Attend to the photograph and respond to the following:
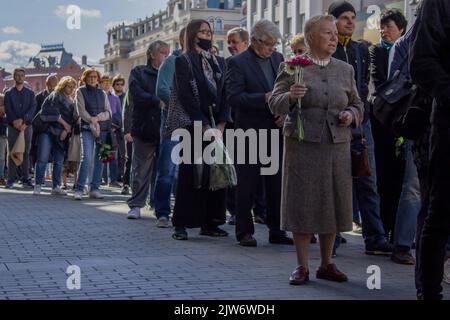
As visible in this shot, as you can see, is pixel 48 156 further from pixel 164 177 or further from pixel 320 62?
pixel 320 62

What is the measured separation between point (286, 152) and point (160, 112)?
484cm

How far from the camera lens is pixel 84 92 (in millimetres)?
15359

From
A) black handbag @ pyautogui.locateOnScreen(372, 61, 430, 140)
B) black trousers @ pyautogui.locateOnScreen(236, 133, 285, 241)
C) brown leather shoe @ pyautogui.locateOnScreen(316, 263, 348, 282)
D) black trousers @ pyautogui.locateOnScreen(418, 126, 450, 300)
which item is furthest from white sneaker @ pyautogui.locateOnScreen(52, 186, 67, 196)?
black trousers @ pyautogui.locateOnScreen(418, 126, 450, 300)

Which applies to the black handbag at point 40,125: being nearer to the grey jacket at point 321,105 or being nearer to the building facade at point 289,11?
the grey jacket at point 321,105

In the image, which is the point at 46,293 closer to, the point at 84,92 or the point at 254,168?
the point at 254,168

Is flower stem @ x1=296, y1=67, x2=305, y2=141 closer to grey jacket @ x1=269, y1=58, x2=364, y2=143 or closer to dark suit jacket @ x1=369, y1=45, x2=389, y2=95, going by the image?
grey jacket @ x1=269, y1=58, x2=364, y2=143

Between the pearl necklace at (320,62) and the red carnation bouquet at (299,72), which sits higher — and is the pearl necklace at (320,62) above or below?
above

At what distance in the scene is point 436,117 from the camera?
5445 mm

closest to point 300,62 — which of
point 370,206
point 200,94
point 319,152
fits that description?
point 319,152

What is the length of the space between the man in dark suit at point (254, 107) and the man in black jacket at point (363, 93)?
686 millimetres

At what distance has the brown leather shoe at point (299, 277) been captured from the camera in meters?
6.66

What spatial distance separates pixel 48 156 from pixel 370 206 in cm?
919

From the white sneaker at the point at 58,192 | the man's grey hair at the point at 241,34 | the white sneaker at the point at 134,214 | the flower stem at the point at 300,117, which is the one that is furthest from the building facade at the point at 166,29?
the flower stem at the point at 300,117

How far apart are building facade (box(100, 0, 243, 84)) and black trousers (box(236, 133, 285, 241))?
91.7 meters
